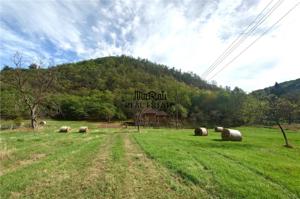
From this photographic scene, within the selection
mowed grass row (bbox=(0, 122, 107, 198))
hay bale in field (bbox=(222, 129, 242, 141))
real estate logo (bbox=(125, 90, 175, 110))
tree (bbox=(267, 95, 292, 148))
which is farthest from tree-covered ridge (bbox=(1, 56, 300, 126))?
mowed grass row (bbox=(0, 122, 107, 198))

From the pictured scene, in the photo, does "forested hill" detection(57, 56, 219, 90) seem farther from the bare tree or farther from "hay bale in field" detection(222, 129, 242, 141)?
"hay bale in field" detection(222, 129, 242, 141)

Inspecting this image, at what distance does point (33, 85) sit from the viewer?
36.8m

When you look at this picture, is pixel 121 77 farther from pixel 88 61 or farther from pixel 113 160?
pixel 113 160

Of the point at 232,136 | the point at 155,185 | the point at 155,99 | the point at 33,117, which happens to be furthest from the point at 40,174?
the point at 155,99

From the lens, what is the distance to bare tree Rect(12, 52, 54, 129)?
1369 inches

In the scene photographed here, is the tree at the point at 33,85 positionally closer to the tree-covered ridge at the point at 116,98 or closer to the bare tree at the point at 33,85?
the bare tree at the point at 33,85

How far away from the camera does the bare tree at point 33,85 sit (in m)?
34.8

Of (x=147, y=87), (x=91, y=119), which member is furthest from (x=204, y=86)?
(x=91, y=119)

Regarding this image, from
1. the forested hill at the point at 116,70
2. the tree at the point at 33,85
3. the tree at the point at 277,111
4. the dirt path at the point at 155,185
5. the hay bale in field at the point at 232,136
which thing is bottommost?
the dirt path at the point at 155,185

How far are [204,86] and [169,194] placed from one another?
15040cm

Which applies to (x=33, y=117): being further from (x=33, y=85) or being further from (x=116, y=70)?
(x=116, y=70)

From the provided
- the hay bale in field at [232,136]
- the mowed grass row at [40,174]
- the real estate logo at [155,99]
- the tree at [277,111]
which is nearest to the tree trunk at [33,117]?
the mowed grass row at [40,174]

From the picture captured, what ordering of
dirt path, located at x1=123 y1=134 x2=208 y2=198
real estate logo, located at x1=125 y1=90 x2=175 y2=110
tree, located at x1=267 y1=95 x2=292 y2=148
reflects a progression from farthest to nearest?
real estate logo, located at x1=125 y1=90 x2=175 y2=110, tree, located at x1=267 y1=95 x2=292 y2=148, dirt path, located at x1=123 y1=134 x2=208 y2=198

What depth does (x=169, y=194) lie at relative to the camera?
643 cm
